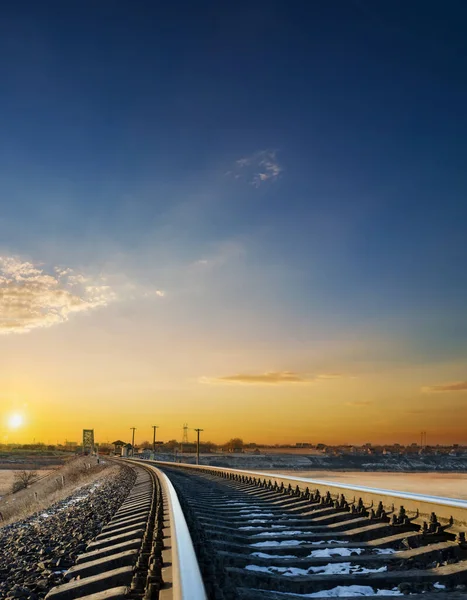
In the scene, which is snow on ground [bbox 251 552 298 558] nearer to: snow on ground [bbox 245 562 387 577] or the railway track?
the railway track

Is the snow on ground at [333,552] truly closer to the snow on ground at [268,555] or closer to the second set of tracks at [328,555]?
the second set of tracks at [328,555]

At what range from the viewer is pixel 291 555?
6047 mm

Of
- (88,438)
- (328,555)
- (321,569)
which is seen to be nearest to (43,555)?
(328,555)

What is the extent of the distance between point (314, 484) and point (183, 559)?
7.76 metres

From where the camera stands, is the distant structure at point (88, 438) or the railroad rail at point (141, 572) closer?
the railroad rail at point (141, 572)

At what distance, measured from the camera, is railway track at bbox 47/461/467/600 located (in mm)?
4121

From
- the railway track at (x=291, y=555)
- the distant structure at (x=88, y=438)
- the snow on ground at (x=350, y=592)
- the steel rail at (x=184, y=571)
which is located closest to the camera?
the steel rail at (x=184, y=571)

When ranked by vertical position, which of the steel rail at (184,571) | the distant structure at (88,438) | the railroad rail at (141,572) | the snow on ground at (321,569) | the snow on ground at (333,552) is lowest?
the distant structure at (88,438)

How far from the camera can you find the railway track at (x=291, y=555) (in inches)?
162

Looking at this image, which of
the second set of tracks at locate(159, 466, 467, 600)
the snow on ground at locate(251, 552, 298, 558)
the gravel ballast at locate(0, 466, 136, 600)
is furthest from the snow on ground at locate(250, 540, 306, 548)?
the gravel ballast at locate(0, 466, 136, 600)

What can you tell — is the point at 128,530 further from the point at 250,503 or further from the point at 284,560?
the point at 250,503

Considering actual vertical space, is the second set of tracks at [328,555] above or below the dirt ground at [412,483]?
above

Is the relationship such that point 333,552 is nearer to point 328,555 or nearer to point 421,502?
point 328,555


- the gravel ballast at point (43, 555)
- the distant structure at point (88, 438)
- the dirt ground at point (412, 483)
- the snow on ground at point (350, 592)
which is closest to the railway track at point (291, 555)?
the snow on ground at point (350, 592)
